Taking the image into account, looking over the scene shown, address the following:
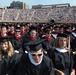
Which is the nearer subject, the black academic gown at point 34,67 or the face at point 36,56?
the face at point 36,56

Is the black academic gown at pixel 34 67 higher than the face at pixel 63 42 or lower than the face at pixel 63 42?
lower

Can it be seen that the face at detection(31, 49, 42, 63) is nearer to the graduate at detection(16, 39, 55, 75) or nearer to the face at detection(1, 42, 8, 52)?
the graduate at detection(16, 39, 55, 75)

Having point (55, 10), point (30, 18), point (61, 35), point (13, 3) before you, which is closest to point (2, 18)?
point (30, 18)

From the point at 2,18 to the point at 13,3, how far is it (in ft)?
108

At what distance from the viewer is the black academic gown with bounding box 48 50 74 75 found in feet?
18.6

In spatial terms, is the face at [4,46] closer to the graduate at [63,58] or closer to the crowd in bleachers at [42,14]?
the graduate at [63,58]

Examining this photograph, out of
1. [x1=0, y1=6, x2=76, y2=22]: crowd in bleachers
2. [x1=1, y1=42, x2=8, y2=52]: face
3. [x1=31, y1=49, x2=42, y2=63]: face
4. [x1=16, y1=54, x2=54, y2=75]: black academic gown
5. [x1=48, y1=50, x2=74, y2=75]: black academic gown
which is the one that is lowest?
[x1=0, y1=6, x2=76, y2=22]: crowd in bleachers

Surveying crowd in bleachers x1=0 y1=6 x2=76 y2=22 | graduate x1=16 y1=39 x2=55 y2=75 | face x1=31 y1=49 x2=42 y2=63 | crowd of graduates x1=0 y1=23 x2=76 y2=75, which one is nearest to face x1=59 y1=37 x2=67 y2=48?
crowd of graduates x1=0 y1=23 x2=76 y2=75

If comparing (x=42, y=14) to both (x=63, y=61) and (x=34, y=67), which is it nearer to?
(x=63, y=61)

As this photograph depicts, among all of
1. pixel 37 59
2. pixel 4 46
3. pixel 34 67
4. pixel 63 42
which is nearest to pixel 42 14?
pixel 63 42

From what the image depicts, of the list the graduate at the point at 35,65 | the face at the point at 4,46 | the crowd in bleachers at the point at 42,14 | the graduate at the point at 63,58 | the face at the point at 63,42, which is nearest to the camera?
the graduate at the point at 35,65

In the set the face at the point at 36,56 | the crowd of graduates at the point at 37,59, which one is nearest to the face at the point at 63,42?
the crowd of graduates at the point at 37,59

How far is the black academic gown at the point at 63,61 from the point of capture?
5660mm

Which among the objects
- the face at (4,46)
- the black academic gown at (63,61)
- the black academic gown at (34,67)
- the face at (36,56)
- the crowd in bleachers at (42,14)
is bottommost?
the crowd in bleachers at (42,14)
